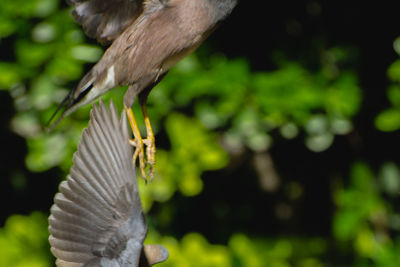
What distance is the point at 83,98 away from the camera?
181cm

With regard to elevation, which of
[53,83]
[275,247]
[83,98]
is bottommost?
[275,247]

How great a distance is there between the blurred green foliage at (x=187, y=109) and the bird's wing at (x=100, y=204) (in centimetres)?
73

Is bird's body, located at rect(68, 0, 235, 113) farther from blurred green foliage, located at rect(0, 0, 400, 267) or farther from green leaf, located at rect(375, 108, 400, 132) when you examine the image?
green leaf, located at rect(375, 108, 400, 132)

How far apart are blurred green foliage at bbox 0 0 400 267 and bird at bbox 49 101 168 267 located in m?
0.74

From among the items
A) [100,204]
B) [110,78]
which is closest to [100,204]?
[100,204]

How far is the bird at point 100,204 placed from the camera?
1543 mm

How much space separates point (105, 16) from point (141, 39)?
8.8 inches

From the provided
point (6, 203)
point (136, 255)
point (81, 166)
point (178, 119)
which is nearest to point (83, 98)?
point (81, 166)

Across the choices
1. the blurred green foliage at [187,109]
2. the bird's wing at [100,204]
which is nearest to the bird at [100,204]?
the bird's wing at [100,204]

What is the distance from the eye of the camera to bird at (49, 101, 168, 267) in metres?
1.54

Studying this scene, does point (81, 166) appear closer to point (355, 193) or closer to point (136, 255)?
point (136, 255)

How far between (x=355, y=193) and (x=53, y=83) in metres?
1.10

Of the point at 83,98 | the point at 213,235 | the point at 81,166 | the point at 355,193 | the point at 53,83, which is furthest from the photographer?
the point at 213,235

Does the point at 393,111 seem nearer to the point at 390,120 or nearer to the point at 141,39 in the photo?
the point at 390,120
